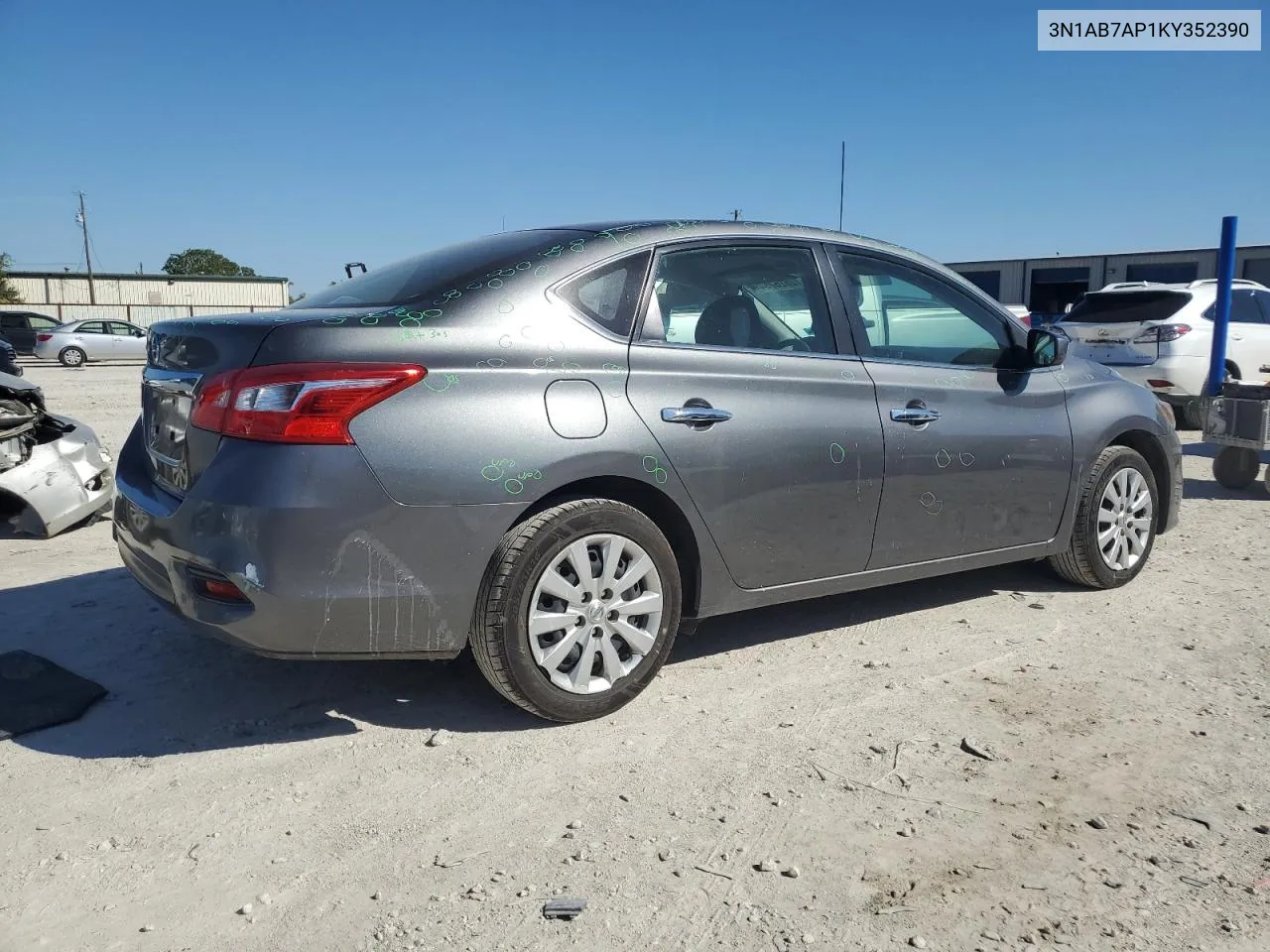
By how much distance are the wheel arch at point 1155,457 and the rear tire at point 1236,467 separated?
3436 millimetres

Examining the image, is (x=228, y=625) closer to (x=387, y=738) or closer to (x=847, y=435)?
(x=387, y=738)

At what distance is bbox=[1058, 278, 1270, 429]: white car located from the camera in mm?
10883

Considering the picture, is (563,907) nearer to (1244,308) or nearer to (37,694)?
(37,694)

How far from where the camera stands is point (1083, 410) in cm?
498

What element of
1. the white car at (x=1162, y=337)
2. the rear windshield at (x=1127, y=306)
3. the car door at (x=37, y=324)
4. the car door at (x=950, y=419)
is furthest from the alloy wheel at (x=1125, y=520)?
the car door at (x=37, y=324)

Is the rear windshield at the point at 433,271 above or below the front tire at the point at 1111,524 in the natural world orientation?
above

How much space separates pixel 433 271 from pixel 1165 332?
9.50m

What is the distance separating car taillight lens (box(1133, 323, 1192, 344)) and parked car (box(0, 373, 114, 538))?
978 cm

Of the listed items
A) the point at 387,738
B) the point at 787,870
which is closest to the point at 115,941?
the point at 387,738

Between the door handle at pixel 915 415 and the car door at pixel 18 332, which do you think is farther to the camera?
the car door at pixel 18 332

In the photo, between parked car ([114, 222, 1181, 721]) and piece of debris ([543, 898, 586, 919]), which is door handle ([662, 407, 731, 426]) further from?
piece of debris ([543, 898, 586, 919])

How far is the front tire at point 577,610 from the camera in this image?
334cm

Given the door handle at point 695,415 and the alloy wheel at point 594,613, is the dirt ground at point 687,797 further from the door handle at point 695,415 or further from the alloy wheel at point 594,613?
the door handle at point 695,415

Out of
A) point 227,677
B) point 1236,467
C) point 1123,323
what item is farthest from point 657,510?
point 1123,323
